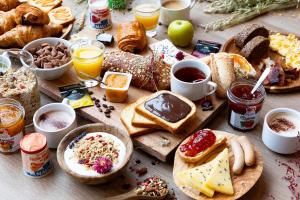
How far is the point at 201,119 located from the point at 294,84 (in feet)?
1.45

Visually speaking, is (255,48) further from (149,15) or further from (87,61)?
(87,61)

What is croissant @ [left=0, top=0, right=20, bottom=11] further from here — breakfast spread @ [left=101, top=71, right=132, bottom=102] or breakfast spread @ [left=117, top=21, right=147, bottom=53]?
breakfast spread @ [left=101, top=71, right=132, bottom=102]

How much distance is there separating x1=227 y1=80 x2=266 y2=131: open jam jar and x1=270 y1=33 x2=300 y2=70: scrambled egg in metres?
0.35

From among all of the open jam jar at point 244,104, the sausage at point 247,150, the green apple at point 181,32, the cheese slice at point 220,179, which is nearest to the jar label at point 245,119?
the open jam jar at point 244,104

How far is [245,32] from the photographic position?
2.08m

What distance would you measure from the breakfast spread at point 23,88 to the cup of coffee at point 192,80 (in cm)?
52

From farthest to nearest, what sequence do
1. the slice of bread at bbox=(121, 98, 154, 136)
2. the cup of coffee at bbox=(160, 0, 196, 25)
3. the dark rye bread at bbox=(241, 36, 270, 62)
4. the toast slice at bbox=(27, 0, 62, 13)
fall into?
the toast slice at bbox=(27, 0, 62, 13) < the cup of coffee at bbox=(160, 0, 196, 25) < the dark rye bread at bbox=(241, 36, 270, 62) < the slice of bread at bbox=(121, 98, 154, 136)

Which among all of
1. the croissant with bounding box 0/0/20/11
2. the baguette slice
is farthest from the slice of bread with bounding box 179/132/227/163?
the croissant with bounding box 0/0/20/11

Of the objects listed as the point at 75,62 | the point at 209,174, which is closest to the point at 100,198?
the point at 209,174

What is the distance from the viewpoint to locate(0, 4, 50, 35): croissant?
6.91ft

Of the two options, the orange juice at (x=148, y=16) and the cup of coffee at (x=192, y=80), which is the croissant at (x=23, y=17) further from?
the cup of coffee at (x=192, y=80)

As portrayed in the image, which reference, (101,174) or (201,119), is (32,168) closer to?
(101,174)

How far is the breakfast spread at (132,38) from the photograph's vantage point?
2.04 metres

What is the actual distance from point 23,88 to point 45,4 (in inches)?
30.6
